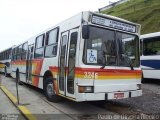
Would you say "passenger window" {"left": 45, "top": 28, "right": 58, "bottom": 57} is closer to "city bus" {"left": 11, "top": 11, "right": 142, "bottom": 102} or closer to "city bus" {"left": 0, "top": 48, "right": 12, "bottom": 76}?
"city bus" {"left": 11, "top": 11, "right": 142, "bottom": 102}

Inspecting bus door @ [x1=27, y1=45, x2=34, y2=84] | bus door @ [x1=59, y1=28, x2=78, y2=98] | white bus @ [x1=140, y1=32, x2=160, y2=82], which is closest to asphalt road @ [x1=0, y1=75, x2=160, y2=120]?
bus door @ [x1=59, y1=28, x2=78, y2=98]

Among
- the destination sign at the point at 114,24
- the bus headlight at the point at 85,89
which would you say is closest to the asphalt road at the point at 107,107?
the bus headlight at the point at 85,89

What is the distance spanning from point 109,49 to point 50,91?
3225mm

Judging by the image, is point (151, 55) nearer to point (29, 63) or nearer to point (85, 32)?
point (29, 63)

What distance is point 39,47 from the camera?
44.2ft

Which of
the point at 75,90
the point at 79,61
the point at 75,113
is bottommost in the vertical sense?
the point at 75,113

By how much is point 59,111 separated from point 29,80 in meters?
5.60

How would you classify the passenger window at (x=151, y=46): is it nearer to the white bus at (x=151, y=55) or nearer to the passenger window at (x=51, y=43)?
the white bus at (x=151, y=55)

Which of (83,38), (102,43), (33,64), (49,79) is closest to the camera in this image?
(83,38)

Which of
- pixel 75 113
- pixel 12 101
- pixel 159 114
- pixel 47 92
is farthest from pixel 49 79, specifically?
pixel 159 114

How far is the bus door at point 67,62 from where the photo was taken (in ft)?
30.2

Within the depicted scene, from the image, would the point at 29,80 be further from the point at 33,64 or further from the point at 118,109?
the point at 118,109

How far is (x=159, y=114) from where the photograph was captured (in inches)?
347

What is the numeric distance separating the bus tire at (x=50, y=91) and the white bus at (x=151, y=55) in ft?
21.2
